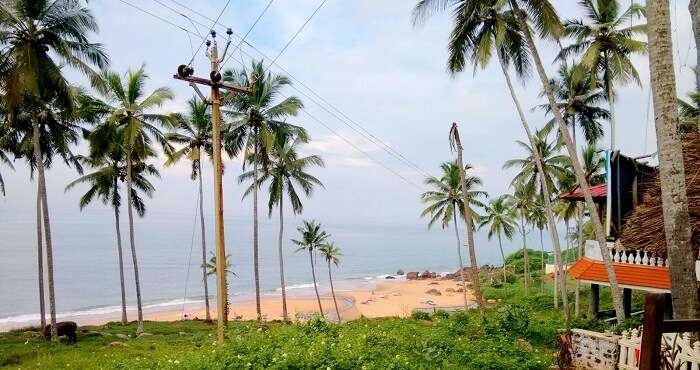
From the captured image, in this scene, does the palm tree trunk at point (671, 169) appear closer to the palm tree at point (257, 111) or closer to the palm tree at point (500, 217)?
the palm tree at point (257, 111)

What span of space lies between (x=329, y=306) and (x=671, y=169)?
123 ft

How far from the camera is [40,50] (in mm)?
17203

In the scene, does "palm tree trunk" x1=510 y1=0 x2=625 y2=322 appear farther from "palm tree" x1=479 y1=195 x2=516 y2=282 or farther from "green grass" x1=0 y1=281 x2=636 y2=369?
"palm tree" x1=479 y1=195 x2=516 y2=282

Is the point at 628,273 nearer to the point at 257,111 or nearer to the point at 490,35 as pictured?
the point at 490,35

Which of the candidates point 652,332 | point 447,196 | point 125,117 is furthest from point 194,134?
point 652,332

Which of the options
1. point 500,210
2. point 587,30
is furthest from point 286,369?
point 500,210

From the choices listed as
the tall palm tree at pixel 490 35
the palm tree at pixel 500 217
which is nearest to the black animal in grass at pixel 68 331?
the tall palm tree at pixel 490 35

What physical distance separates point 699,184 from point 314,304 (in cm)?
3673

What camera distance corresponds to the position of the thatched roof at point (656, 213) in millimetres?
9047

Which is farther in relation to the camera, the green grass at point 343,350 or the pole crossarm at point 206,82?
the pole crossarm at point 206,82

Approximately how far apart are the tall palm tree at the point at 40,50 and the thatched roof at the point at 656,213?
18.5 m

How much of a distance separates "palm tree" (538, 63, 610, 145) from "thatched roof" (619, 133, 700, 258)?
11.7m

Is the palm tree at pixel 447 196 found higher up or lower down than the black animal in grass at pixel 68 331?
higher up

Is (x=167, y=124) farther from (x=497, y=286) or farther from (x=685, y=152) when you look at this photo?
(x=497, y=286)
